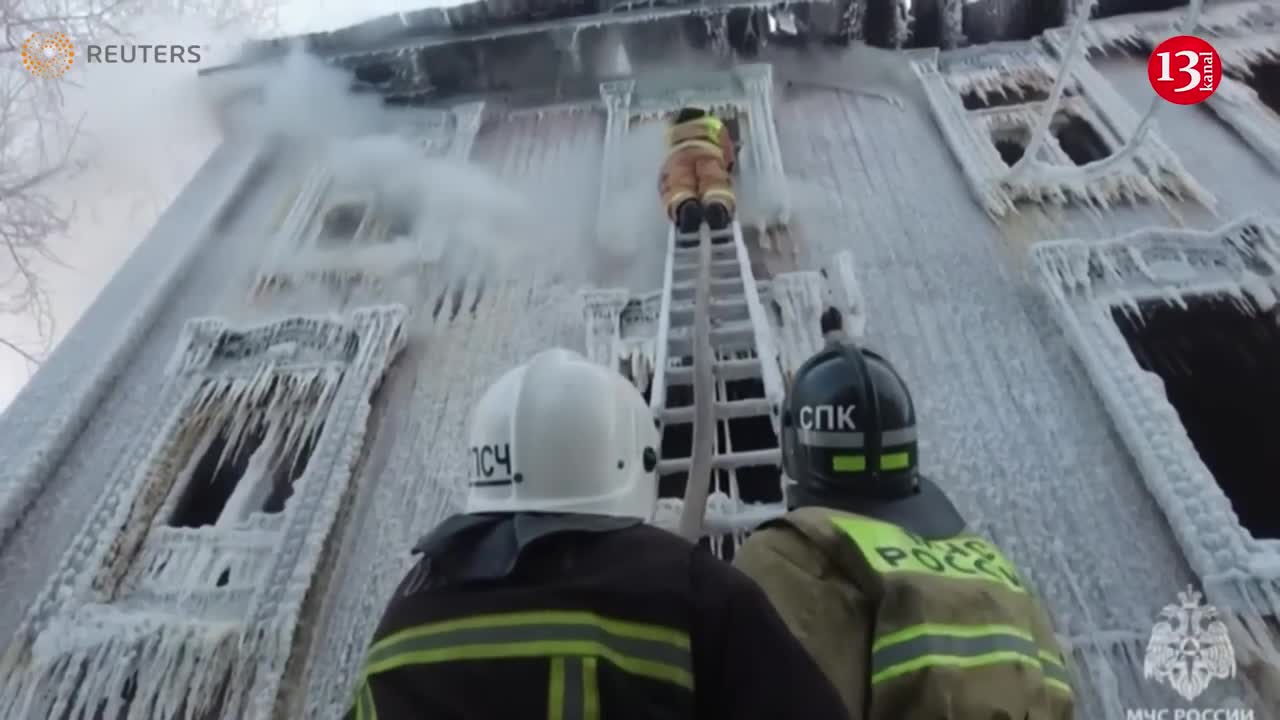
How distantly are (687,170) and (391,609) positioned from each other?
2899 millimetres

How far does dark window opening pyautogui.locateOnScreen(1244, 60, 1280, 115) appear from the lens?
446cm

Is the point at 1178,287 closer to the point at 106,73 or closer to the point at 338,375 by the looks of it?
the point at 338,375

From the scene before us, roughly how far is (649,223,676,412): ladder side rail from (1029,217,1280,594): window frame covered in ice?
1.45 metres

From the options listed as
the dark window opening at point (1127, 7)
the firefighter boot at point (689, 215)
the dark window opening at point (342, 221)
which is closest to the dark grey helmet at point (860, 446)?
the firefighter boot at point (689, 215)

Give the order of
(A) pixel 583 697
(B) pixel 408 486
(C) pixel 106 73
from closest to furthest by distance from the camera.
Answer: (A) pixel 583 697
(B) pixel 408 486
(C) pixel 106 73

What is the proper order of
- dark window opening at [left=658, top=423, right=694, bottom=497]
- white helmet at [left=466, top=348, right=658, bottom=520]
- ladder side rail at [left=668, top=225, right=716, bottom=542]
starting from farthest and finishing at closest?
dark window opening at [left=658, top=423, right=694, bottom=497], ladder side rail at [left=668, top=225, right=716, bottom=542], white helmet at [left=466, top=348, right=658, bottom=520]

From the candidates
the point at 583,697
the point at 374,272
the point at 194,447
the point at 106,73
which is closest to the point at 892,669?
the point at 583,697

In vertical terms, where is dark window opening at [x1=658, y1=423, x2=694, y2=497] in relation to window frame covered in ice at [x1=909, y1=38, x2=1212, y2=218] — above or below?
below

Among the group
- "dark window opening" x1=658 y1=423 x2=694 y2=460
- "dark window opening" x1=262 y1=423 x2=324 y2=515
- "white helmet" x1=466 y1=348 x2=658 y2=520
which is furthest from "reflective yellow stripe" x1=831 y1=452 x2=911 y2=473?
"dark window opening" x1=262 y1=423 x2=324 y2=515

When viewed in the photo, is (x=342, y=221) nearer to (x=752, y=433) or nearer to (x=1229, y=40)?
(x=752, y=433)

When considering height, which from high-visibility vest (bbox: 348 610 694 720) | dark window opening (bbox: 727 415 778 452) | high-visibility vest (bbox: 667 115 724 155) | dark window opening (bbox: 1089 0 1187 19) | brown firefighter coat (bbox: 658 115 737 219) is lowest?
high-visibility vest (bbox: 348 610 694 720)

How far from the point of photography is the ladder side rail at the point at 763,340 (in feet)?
9.12

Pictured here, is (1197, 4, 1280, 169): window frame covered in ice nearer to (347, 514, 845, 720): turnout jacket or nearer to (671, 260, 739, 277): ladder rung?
(671, 260, 739, 277): ladder rung

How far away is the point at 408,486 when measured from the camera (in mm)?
3096
